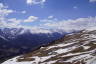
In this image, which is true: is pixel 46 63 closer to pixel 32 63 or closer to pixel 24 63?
pixel 32 63

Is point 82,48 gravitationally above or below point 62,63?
above

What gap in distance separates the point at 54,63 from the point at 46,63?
580 cm

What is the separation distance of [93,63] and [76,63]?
1243 inches

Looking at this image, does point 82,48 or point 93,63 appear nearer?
point 93,63

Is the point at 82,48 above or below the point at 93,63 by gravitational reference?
above

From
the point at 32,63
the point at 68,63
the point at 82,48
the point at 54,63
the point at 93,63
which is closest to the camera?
the point at 93,63

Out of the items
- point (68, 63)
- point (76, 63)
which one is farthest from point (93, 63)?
point (68, 63)

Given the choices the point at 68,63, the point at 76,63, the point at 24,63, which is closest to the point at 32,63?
the point at 24,63

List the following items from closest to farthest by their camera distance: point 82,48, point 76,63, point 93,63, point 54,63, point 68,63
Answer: point 93,63 < point 76,63 < point 68,63 < point 54,63 < point 82,48

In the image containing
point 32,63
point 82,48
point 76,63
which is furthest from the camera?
point 82,48

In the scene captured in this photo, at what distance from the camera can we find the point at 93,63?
174ft

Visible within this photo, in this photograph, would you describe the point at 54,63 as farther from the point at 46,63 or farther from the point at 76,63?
the point at 76,63

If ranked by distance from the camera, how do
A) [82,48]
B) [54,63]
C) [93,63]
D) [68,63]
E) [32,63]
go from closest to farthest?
[93,63] < [68,63] < [54,63] < [32,63] < [82,48]

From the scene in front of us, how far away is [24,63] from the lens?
126812 mm
